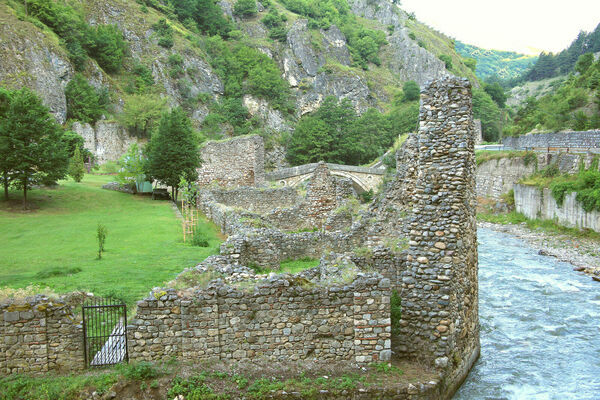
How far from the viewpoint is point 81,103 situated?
2372 inches

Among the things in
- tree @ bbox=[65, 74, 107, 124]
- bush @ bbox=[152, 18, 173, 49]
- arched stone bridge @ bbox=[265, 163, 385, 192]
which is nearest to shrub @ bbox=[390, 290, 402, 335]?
arched stone bridge @ bbox=[265, 163, 385, 192]

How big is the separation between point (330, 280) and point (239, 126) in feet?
252

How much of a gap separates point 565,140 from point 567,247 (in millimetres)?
20243

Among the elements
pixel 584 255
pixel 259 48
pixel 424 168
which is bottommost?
pixel 584 255

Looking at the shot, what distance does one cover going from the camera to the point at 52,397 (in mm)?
7355

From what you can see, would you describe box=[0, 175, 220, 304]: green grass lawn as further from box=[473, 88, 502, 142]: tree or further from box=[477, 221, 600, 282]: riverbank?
box=[473, 88, 502, 142]: tree

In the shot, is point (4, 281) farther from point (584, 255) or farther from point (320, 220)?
point (584, 255)

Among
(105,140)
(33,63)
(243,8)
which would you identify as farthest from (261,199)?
(243,8)

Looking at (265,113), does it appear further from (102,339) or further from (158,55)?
(102,339)

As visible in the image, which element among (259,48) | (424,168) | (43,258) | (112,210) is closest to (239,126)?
(259,48)

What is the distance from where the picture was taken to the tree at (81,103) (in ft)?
198

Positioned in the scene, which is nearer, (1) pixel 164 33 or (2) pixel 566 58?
(1) pixel 164 33

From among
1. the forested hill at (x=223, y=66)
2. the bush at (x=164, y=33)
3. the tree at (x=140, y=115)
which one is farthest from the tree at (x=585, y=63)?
the bush at (x=164, y=33)

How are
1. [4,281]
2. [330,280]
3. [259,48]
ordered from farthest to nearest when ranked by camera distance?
[259,48] < [4,281] < [330,280]
